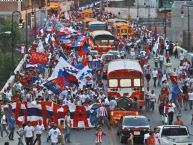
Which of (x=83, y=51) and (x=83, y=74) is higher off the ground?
(x=83, y=74)

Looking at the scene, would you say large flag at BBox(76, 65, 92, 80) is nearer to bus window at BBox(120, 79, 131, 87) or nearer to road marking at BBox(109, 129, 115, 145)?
bus window at BBox(120, 79, 131, 87)

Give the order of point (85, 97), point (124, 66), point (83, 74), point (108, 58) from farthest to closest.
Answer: point (108, 58) < point (83, 74) < point (124, 66) < point (85, 97)

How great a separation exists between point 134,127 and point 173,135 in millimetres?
2825

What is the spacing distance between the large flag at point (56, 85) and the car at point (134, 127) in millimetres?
6237

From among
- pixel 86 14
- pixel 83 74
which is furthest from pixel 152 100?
pixel 86 14

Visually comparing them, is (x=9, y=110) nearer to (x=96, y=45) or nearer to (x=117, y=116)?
(x=117, y=116)

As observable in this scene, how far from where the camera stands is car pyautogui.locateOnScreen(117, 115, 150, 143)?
Answer: 32.7 metres

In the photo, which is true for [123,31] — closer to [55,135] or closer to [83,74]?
[83,74]

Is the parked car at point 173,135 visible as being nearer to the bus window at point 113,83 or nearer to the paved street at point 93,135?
the paved street at point 93,135

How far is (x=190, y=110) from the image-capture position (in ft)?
136

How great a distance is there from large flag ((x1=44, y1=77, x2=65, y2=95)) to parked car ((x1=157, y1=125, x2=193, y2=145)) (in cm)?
953

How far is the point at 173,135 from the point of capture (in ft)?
99.5

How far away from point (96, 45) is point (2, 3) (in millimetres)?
41208

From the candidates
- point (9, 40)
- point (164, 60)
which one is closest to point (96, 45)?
point (164, 60)
